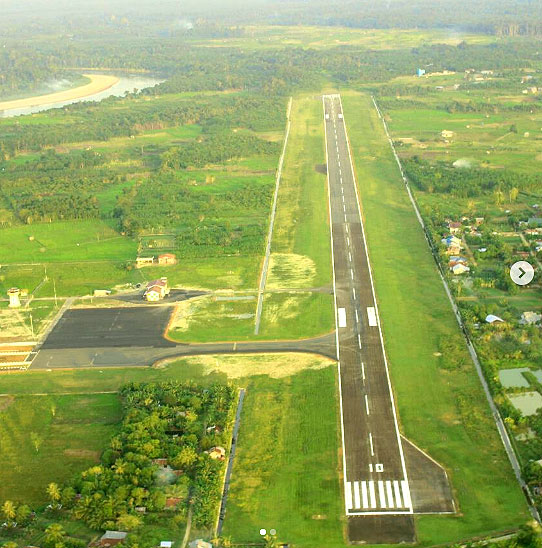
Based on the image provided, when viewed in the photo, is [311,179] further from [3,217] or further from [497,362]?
[497,362]

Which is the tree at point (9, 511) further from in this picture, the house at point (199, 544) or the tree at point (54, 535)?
the house at point (199, 544)

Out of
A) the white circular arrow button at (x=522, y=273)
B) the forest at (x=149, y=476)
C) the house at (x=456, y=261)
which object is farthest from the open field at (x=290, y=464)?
the house at (x=456, y=261)

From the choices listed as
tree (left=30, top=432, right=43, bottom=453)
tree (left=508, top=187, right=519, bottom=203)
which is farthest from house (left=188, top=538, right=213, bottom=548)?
tree (left=508, top=187, right=519, bottom=203)

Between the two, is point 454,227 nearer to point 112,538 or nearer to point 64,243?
point 64,243

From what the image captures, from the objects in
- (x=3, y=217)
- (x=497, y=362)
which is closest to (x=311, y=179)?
(x=3, y=217)

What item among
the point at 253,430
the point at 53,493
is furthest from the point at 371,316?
the point at 53,493

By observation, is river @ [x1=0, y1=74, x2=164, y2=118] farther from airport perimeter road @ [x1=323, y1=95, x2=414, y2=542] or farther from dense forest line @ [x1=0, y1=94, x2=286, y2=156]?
airport perimeter road @ [x1=323, y1=95, x2=414, y2=542]
